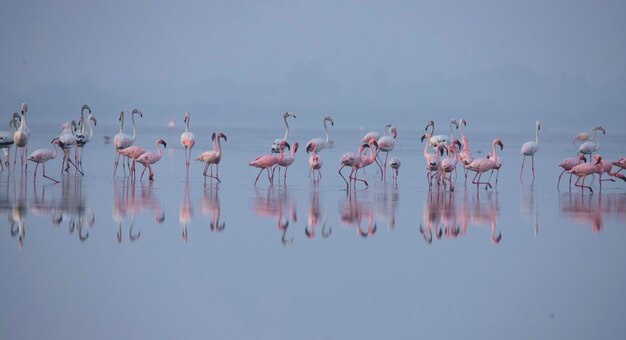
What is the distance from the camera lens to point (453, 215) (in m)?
12.0

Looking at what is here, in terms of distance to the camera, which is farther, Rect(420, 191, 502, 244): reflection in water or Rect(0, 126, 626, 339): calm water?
Rect(420, 191, 502, 244): reflection in water

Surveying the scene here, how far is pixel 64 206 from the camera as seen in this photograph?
39.0 ft

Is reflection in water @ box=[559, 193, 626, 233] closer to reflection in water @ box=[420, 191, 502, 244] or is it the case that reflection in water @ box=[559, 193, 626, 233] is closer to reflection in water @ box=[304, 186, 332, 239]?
reflection in water @ box=[420, 191, 502, 244]

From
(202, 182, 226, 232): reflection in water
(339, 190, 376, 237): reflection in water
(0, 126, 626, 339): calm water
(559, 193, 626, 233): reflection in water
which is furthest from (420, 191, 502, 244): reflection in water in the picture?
(202, 182, 226, 232): reflection in water

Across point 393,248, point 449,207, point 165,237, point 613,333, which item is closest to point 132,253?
point 165,237

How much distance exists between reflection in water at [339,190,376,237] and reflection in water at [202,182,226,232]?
1.41 metres

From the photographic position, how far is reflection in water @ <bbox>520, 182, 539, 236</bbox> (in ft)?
38.7

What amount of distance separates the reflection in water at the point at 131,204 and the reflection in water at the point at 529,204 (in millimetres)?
4246

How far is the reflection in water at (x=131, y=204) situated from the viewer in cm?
1043

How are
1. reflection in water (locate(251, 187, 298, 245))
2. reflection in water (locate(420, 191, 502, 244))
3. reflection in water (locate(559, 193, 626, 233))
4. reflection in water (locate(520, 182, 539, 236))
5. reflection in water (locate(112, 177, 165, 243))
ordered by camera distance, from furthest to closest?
reflection in water (locate(559, 193, 626, 233)) → reflection in water (locate(520, 182, 539, 236)) → reflection in water (locate(251, 187, 298, 245)) → reflection in water (locate(420, 191, 502, 244)) → reflection in water (locate(112, 177, 165, 243))

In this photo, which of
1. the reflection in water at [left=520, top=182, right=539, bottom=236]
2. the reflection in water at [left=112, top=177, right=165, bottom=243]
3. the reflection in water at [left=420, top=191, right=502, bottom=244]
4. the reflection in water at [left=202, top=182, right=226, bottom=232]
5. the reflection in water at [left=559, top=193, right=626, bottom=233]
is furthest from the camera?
the reflection in water at [left=559, top=193, right=626, bottom=233]

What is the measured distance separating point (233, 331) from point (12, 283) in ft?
6.44

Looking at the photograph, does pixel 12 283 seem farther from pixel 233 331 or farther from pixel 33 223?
pixel 33 223

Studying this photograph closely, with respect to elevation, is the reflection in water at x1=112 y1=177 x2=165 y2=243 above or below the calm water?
above
